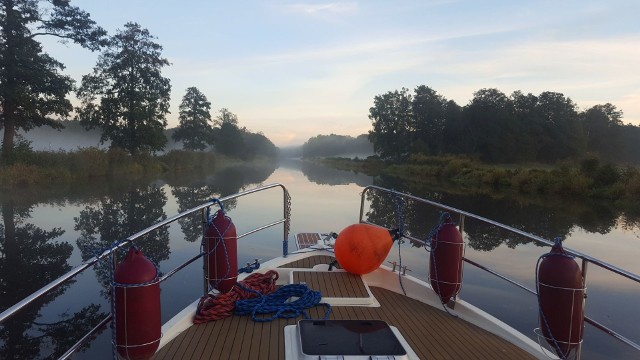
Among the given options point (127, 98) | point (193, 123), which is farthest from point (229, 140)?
point (127, 98)

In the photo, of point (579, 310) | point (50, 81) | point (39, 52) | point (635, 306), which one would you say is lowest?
point (635, 306)

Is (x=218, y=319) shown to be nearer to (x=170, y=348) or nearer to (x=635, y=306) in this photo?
(x=170, y=348)

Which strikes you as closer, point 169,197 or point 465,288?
point 465,288

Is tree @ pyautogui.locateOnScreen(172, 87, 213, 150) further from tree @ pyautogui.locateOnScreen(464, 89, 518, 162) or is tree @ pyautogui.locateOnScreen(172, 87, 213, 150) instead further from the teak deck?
the teak deck

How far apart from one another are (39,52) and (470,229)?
28.3m

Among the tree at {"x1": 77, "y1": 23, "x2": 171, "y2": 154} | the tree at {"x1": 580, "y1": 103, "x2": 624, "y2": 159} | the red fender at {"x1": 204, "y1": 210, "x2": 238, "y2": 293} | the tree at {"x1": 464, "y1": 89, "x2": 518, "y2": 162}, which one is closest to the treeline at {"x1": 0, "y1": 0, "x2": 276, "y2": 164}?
the tree at {"x1": 77, "y1": 23, "x2": 171, "y2": 154}

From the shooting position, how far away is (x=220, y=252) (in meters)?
4.30

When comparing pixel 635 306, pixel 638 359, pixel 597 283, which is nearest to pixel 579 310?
pixel 638 359

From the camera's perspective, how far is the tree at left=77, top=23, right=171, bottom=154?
125 feet

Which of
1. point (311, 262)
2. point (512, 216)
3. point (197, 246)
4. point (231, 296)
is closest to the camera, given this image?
point (231, 296)

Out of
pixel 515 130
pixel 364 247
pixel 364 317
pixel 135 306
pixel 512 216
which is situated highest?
pixel 515 130

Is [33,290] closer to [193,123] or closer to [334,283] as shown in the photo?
[334,283]

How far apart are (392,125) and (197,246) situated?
67167mm

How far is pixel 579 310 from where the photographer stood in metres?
3.11
